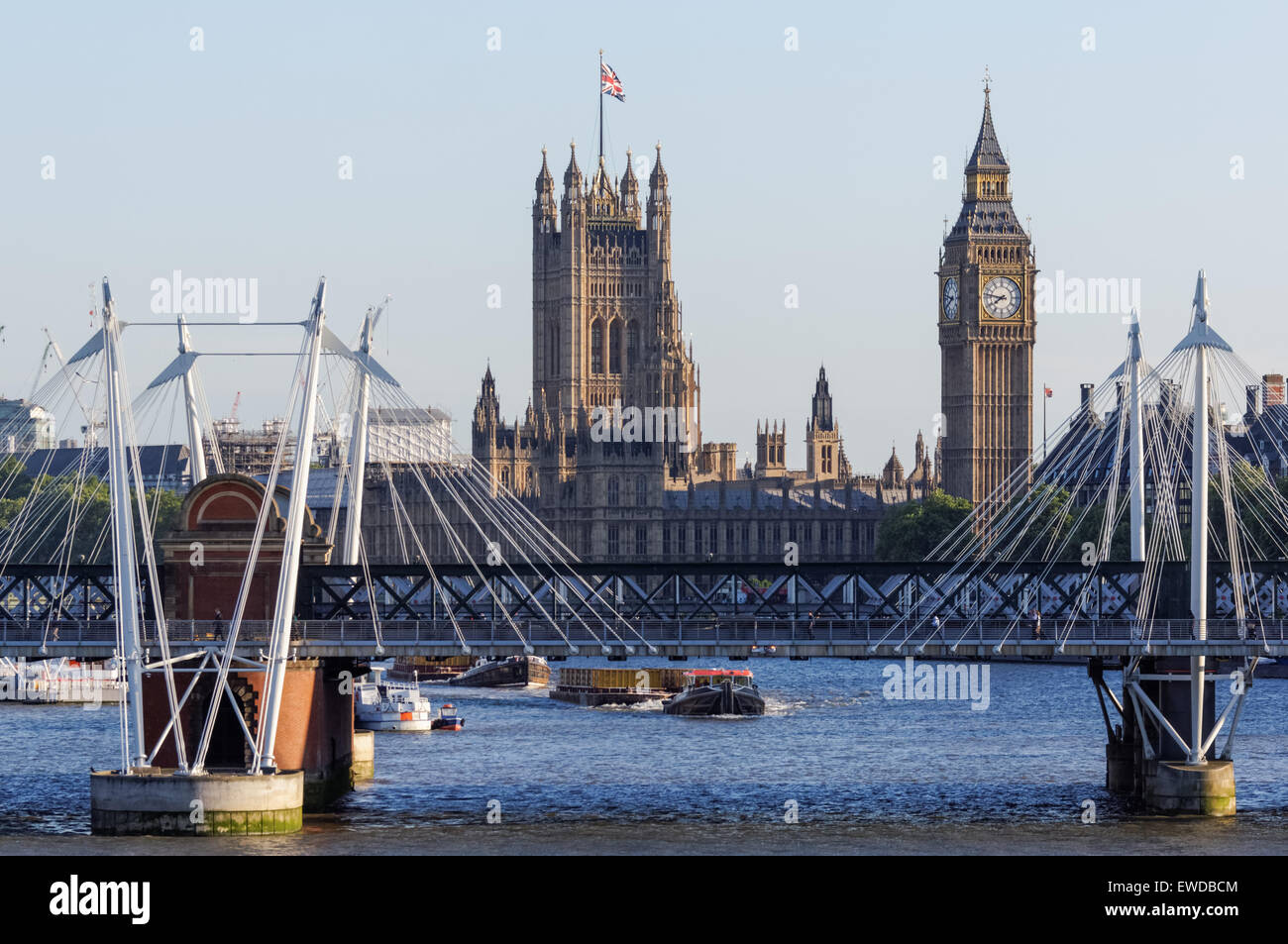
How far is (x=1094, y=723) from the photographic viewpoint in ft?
362

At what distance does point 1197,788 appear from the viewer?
71.0m

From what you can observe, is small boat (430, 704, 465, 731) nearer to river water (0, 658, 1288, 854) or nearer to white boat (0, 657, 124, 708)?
river water (0, 658, 1288, 854)

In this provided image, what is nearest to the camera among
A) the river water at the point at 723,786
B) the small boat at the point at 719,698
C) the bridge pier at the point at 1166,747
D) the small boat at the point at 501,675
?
the river water at the point at 723,786

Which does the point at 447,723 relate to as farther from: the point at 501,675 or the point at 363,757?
the point at 501,675

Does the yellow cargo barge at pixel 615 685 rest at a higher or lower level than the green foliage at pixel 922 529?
lower

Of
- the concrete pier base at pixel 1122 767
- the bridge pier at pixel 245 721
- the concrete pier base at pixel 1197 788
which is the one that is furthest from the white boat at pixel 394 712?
the concrete pier base at pixel 1197 788

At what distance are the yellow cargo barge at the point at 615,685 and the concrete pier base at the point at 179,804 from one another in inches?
2573

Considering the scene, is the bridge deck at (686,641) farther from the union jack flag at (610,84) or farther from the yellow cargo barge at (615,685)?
the union jack flag at (610,84)

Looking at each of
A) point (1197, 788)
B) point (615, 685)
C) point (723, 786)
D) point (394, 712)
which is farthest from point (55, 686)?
point (1197, 788)

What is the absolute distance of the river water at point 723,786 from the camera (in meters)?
66.4

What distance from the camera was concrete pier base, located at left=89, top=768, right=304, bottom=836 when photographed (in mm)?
65000
